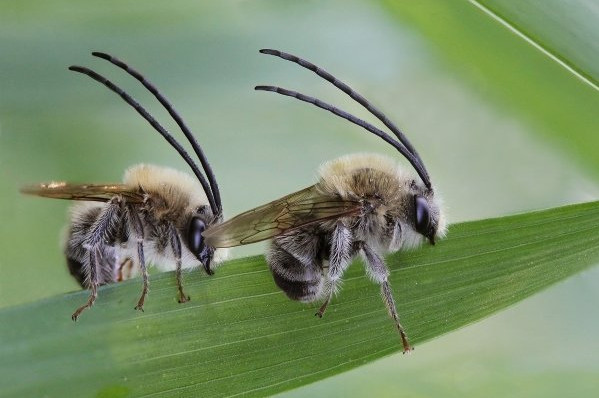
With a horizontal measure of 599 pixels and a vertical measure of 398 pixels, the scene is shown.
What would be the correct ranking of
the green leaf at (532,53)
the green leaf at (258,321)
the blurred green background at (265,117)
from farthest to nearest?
the blurred green background at (265,117) → the green leaf at (532,53) → the green leaf at (258,321)

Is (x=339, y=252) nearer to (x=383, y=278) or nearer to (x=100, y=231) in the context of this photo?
(x=383, y=278)

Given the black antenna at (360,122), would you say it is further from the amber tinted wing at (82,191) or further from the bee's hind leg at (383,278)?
the amber tinted wing at (82,191)

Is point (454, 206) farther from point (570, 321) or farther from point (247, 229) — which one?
point (247, 229)

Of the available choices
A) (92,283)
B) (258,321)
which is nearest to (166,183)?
(92,283)

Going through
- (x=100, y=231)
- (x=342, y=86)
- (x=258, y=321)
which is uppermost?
(x=342, y=86)

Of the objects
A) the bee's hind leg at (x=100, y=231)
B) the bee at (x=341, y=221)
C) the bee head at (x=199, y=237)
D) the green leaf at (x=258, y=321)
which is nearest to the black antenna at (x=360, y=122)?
the bee at (x=341, y=221)

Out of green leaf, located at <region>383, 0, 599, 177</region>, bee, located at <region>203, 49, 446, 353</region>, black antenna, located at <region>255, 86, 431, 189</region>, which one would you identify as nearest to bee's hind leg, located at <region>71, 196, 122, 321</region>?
bee, located at <region>203, 49, 446, 353</region>
